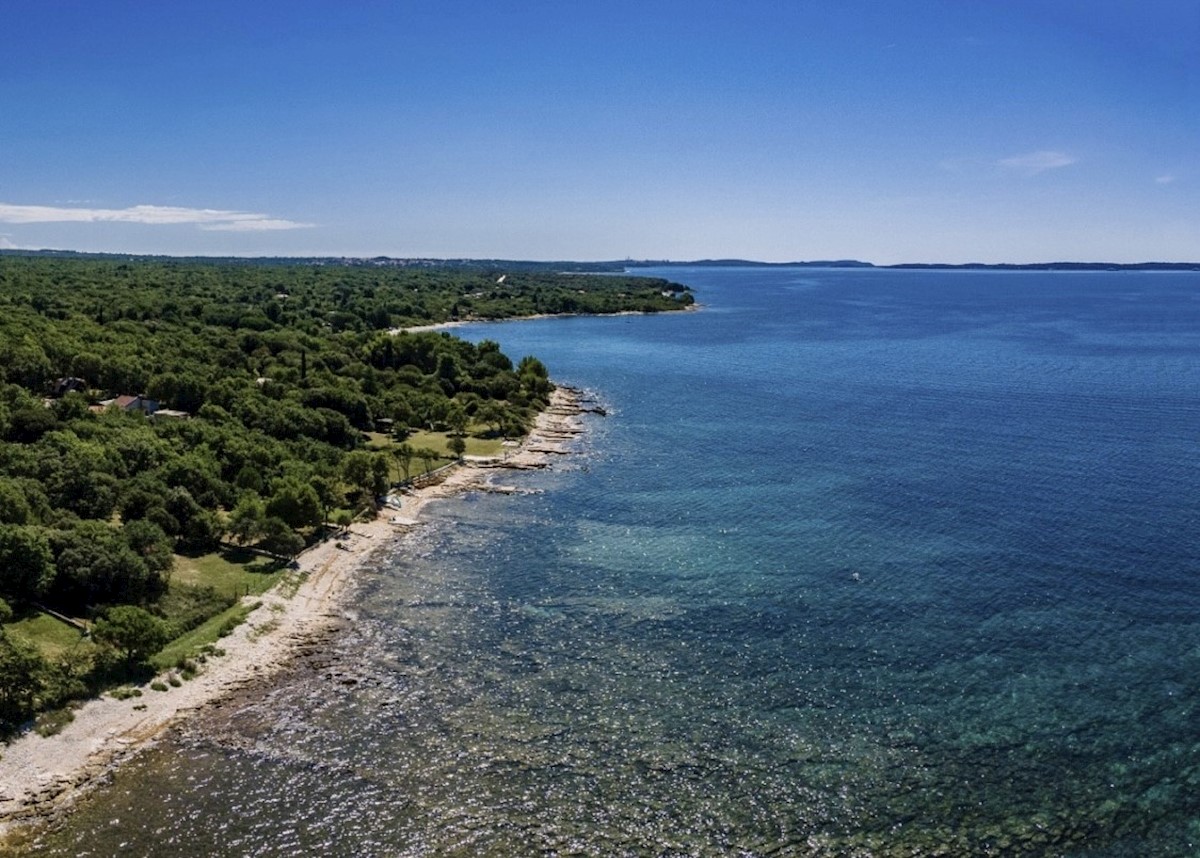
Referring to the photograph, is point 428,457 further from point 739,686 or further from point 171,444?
point 739,686

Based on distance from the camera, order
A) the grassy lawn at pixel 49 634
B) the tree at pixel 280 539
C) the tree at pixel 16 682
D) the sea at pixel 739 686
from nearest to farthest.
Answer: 1. the sea at pixel 739 686
2. the tree at pixel 16 682
3. the grassy lawn at pixel 49 634
4. the tree at pixel 280 539

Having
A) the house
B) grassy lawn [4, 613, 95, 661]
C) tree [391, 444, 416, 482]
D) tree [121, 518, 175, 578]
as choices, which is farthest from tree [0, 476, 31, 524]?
tree [391, 444, 416, 482]

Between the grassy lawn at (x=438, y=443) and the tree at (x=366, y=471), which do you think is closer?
the tree at (x=366, y=471)

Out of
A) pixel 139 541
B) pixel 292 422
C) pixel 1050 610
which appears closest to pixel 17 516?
pixel 139 541

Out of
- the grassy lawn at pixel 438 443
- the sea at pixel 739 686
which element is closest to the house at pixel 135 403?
the grassy lawn at pixel 438 443

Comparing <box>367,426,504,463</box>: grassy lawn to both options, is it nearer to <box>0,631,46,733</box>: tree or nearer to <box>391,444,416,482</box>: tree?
<box>391,444,416,482</box>: tree

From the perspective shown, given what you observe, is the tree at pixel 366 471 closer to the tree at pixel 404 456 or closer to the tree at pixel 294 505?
the tree at pixel 404 456
